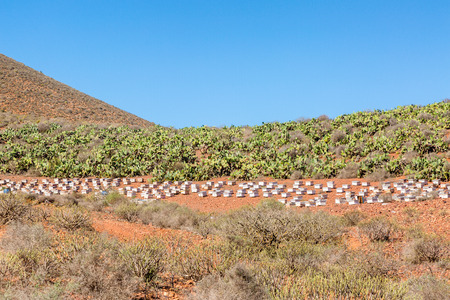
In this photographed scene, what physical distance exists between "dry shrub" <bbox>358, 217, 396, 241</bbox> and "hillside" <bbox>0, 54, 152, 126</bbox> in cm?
4426

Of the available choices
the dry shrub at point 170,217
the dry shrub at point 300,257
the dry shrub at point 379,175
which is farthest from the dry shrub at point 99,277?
the dry shrub at point 379,175

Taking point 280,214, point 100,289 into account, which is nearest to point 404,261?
point 280,214

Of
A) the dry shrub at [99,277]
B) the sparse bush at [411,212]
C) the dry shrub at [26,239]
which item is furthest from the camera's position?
the sparse bush at [411,212]

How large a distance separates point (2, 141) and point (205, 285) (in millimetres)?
36736

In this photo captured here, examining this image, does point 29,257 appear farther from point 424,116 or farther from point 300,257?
point 424,116

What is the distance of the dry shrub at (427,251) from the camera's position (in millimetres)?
8922

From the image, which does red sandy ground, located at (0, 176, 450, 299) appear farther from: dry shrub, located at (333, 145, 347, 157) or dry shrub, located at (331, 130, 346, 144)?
dry shrub, located at (331, 130, 346, 144)

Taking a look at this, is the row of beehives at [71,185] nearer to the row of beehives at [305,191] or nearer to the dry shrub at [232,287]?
the row of beehives at [305,191]

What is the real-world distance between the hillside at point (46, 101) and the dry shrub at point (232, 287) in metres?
47.1

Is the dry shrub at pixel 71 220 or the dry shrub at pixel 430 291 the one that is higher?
the dry shrub at pixel 71 220

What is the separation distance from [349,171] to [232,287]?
16.1 meters

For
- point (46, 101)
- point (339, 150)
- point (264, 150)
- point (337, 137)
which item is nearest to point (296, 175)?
point (339, 150)

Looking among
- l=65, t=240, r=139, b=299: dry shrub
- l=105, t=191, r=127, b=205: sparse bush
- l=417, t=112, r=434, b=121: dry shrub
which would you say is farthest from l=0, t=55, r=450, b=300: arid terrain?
l=417, t=112, r=434, b=121: dry shrub

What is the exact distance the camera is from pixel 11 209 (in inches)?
448
